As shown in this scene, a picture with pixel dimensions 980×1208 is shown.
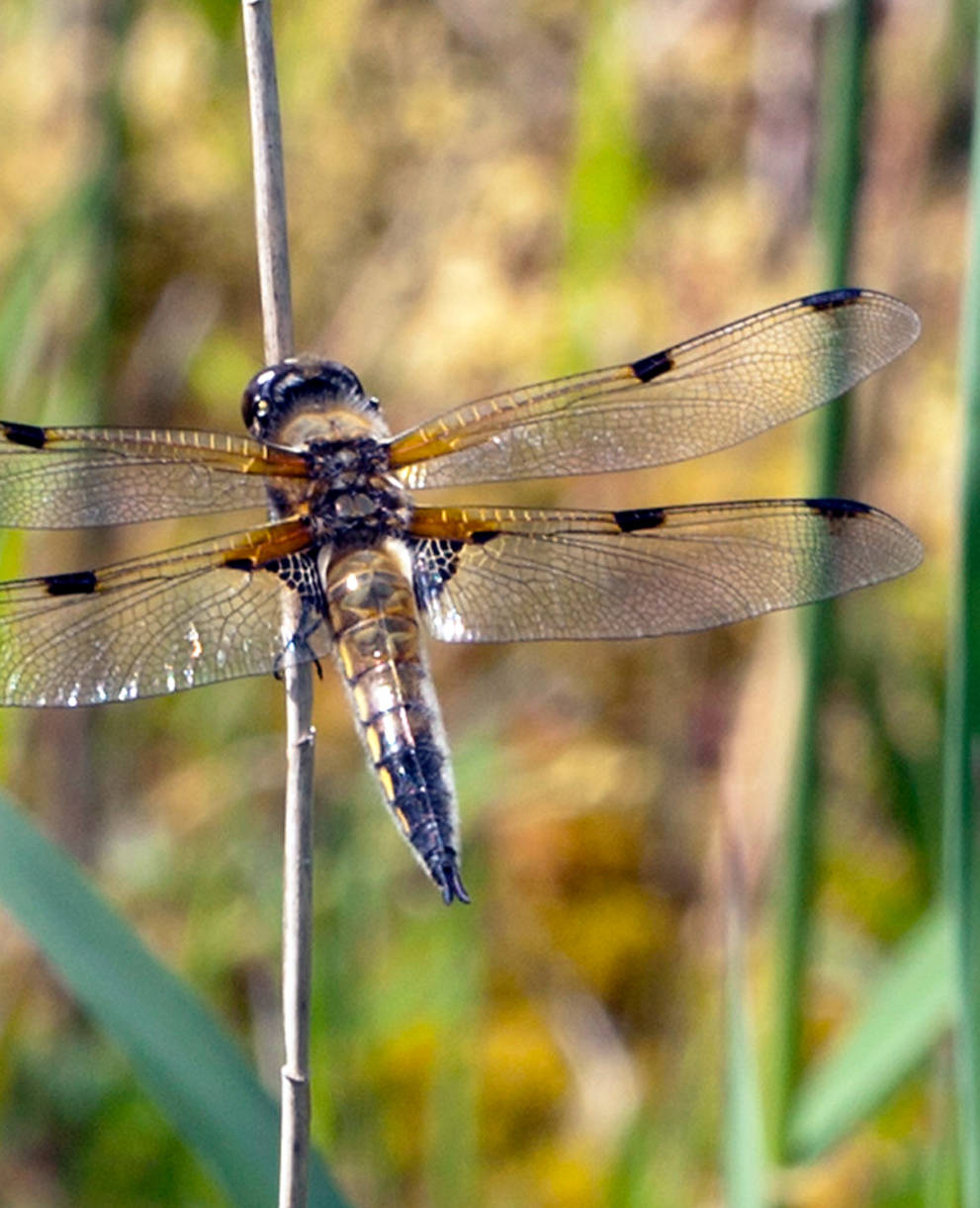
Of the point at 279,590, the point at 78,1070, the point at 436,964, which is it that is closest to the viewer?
the point at 279,590

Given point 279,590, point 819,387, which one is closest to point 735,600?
point 819,387

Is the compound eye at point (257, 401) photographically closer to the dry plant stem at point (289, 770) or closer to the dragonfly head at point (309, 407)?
the dragonfly head at point (309, 407)

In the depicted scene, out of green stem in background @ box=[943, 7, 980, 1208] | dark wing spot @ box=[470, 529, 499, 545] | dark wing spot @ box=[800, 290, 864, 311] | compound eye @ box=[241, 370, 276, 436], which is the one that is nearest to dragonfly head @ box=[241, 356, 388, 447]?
compound eye @ box=[241, 370, 276, 436]

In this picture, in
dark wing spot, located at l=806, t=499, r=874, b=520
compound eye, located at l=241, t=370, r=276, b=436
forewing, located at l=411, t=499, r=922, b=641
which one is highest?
compound eye, located at l=241, t=370, r=276, b=436

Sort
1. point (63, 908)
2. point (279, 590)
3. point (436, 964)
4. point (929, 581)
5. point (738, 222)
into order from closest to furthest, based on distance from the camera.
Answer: point (63, 908)
point (279, 590)
point (436, 964)
point (929, 581)
point (738, 222)

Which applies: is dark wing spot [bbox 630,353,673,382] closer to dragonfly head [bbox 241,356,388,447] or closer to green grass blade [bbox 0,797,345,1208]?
dragonfly head [bbox 241,356,388,447]

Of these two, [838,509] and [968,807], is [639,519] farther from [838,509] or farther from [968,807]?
[968,807]

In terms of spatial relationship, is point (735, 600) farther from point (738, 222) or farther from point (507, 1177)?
point (738, 222)
